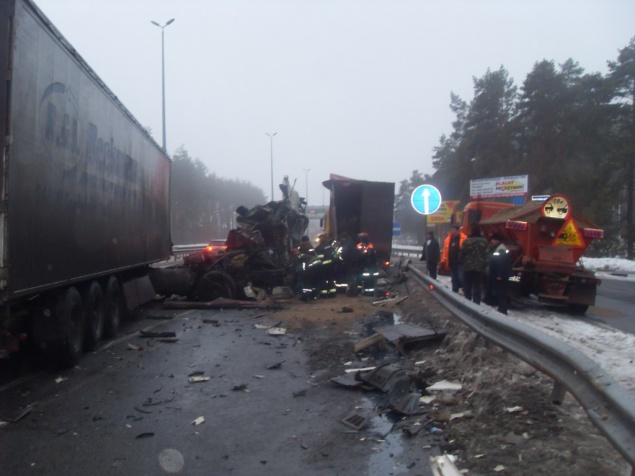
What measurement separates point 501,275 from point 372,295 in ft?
20.7

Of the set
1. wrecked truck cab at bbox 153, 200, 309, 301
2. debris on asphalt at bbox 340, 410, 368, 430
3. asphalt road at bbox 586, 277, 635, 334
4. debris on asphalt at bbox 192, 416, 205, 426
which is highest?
wrecked truck cab at bbox 153, 200, 309, 301

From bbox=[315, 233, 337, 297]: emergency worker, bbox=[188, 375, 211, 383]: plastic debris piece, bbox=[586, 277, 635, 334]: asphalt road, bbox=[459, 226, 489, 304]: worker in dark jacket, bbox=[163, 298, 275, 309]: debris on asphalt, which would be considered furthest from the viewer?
bbox=[315, 233, 337, 297]: emergency worker

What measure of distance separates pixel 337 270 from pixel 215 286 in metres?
3.48

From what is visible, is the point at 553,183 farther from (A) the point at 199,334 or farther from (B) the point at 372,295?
(A) the point at 199,334

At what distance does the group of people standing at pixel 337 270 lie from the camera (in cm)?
1595

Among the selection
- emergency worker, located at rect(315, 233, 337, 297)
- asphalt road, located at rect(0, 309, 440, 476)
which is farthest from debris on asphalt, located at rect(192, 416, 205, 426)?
emergency worker, located at rect(315, 233, 337, 297)

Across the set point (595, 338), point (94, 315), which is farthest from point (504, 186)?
point (94, 315)

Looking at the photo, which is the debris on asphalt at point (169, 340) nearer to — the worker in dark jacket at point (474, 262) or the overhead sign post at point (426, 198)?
the worker in dark jacket at point (474, 262)

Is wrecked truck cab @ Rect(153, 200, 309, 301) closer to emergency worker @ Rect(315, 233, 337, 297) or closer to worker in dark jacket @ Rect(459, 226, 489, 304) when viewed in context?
emergency worker @ Rect(315, 233, 337, 297)

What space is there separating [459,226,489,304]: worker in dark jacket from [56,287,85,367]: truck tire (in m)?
6.91

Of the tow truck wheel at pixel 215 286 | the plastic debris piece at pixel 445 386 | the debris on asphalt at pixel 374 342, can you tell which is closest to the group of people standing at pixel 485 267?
the debris on asphalt at pixel 374 342

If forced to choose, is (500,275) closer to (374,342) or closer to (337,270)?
(374,342)

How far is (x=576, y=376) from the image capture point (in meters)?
3.91

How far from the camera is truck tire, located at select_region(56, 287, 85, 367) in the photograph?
7406 millimetres
